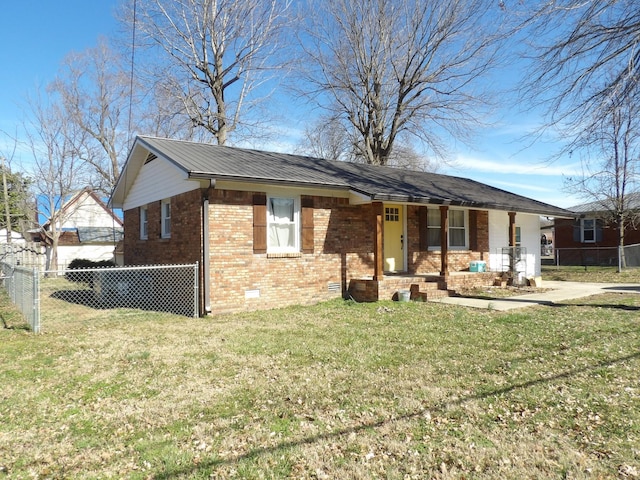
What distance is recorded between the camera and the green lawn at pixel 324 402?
3.32m

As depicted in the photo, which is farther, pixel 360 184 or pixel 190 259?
pixel 360 184

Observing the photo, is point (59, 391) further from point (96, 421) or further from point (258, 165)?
point (258, 165)

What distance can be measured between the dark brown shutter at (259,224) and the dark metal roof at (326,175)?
23.0 inches

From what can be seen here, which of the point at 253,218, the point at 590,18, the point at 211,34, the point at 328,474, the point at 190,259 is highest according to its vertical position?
the point at 211,34

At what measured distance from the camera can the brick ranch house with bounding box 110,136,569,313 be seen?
9.87m

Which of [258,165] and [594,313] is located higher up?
[258,165]

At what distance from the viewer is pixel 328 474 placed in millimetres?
3170

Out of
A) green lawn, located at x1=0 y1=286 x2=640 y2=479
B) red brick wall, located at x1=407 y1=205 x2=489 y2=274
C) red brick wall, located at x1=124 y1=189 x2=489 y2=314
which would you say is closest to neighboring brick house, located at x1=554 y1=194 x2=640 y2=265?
red brick wall, located at x1=407 y1=205 x2=489 y2=274

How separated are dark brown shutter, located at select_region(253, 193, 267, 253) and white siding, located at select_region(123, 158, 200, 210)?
1380 millimetres

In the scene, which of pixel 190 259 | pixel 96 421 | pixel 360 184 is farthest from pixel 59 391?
pixel 360 184

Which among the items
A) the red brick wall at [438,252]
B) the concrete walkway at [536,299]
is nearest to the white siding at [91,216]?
the red brick wall at [438,252]

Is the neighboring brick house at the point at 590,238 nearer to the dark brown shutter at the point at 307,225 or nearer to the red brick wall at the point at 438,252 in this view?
the red brick wall at the point at 438,252

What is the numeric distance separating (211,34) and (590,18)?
65.4 feet

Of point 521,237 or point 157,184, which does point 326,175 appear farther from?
point 521,237
